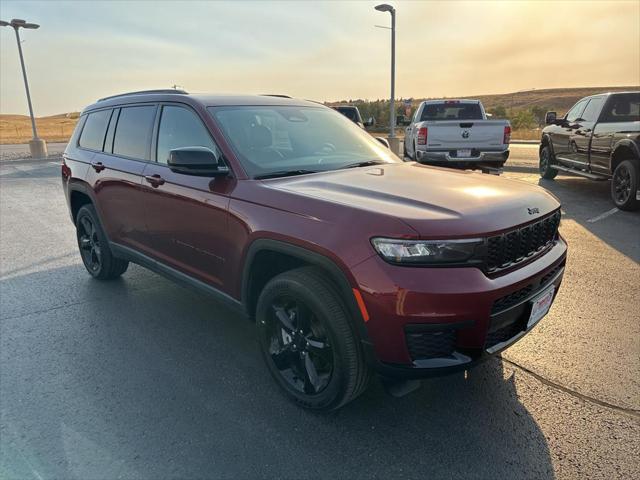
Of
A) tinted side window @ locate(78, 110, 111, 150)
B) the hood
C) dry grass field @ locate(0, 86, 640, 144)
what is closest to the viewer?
the hood

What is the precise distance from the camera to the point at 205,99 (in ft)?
11.6

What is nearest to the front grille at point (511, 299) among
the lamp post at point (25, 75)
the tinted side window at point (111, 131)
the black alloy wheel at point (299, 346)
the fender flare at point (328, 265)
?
the fender flare at point (328, 265)

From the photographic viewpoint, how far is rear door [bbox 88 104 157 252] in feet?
13.3

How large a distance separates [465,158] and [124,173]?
7.84 metres

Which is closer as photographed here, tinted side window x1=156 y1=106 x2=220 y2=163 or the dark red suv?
the dark red suv

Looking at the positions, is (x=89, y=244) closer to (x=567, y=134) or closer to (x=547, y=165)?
(x=567, y=134)

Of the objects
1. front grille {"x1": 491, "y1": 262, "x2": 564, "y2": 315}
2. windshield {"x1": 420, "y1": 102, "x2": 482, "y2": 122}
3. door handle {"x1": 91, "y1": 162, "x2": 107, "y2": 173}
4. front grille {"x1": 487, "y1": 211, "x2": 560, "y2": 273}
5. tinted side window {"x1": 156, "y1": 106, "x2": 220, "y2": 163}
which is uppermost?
windshield {"x1": 420, "y1": 102, "x2": 482, "y2": 122}

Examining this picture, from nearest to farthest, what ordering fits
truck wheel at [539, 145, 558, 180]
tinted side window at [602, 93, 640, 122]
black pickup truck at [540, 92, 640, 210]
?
black pickup truck at [540, 92, 640, 210] < tinted side window at [602, 93, 640, 122] < truck wheel at [539, 145, 558, 180]

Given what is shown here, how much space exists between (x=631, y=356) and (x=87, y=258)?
17.3ft

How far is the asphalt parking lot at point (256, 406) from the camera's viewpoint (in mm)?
2396

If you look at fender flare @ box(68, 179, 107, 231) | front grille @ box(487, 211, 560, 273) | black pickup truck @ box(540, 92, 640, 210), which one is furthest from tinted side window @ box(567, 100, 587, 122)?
fender flare @ box(68, 179, 107, 231)

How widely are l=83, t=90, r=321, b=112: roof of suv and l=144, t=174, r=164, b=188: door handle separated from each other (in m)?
0.62

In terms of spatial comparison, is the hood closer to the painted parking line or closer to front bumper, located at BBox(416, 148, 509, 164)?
the painted parking line

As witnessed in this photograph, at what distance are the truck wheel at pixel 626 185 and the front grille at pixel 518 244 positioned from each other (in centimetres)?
552
